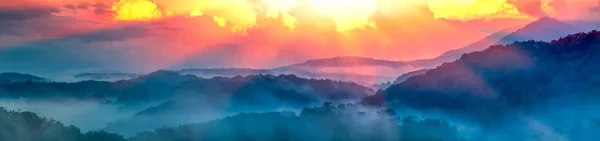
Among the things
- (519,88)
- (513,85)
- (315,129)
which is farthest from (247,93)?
(315,129)

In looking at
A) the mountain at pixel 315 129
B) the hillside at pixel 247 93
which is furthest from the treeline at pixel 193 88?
the mountain at pixel 315 129

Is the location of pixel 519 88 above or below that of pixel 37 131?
above

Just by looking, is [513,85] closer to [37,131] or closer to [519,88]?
[519,88]

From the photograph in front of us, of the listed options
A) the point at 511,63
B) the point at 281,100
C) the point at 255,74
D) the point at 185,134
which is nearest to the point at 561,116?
the point at 511,63

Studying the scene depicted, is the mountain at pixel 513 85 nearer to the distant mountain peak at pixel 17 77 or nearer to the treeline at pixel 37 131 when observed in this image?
the treeline at pixel 37 131

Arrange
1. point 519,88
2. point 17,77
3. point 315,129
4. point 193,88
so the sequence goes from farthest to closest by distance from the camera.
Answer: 1. point 193,88
2. point 17,77
3. point 519,88
4. point 315,129

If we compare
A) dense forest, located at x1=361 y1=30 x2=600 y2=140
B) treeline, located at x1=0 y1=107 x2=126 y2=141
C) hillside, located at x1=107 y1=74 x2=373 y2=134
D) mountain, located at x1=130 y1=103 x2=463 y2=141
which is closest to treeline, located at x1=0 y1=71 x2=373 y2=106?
hillside, located at x1=107 y1=74 x2=373 y2=134

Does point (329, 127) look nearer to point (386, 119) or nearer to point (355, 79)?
point (386, 119)

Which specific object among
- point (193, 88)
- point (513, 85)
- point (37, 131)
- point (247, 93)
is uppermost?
point (193, 88)

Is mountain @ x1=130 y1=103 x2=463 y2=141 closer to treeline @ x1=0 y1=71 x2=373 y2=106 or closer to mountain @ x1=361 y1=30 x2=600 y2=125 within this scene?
mountain @ x1=361 y1=30 x2=600 y2=125
